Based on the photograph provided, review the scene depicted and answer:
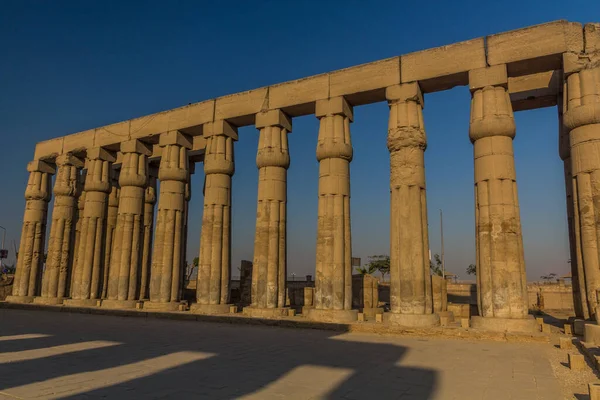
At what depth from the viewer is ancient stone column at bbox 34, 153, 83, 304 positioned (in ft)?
72.8

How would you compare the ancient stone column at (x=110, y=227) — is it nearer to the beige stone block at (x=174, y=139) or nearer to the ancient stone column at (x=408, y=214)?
the beige stone block at (x=174, y=139)

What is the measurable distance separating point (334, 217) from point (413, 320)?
171 inches

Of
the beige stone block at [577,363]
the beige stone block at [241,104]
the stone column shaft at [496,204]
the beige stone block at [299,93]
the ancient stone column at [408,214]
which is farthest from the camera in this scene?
the beige stone block at [241,104]

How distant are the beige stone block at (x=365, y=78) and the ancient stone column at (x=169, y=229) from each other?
7862 mm

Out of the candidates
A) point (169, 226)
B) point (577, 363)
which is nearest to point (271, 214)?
point (169, 226)

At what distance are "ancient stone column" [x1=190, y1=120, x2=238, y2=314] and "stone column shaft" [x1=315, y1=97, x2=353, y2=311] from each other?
14.7 feet

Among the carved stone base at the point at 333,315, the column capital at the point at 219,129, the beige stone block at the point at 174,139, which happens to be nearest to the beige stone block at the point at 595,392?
the carved stone base at the point at 333,315

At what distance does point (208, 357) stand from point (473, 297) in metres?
25.8

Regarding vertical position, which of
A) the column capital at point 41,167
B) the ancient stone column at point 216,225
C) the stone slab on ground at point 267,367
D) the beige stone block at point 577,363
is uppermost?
the column capital at point 41,167

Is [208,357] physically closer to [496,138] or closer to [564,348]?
[564,348]

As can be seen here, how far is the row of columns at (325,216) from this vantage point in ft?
40.9

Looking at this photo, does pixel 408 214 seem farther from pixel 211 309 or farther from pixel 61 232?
pixel 61 232

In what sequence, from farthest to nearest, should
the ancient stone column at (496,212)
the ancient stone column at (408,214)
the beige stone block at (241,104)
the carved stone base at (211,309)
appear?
the beige stone block at (241,104) < the carved stone base at (211,309) < the ancient stone column at (408,214) < the ancient stone column at (496,212)

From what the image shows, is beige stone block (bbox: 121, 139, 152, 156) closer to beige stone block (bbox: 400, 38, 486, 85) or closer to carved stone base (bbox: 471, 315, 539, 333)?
beige stone block (bbox: 400, 38, 486, 85)
